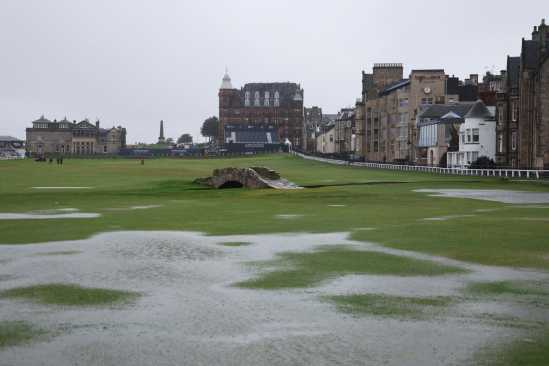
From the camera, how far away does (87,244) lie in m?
18.4

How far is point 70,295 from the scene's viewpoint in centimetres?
1173

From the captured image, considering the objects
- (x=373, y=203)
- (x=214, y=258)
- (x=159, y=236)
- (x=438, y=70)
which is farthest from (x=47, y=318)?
(x=438, y=70)

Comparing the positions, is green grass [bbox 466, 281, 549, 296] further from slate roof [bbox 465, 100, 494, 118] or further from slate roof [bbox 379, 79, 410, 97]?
slate roof [bbox 379, 79, 410, 97]

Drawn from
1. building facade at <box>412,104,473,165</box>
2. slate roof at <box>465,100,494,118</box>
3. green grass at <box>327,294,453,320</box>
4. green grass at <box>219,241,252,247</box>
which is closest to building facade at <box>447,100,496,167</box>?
slate roof at <box>465,100,494,118</box>

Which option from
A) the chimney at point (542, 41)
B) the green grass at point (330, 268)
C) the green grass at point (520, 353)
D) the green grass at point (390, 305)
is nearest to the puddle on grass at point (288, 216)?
the green grass at point (330, 268)

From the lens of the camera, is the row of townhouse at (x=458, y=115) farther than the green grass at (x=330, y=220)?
Yes

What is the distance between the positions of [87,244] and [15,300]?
713 centimetres

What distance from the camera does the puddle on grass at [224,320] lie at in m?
8.29

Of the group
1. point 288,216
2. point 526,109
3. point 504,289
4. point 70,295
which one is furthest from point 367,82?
point 70,295

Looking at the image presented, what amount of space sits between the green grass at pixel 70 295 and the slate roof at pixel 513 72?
262 ft

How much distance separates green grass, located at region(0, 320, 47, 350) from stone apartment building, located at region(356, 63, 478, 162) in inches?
4523

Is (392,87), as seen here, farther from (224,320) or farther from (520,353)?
(520,353)

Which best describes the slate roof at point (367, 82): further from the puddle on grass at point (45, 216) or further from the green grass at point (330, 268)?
the green grass at point (330, 268)

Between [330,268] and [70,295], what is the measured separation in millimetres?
5507
